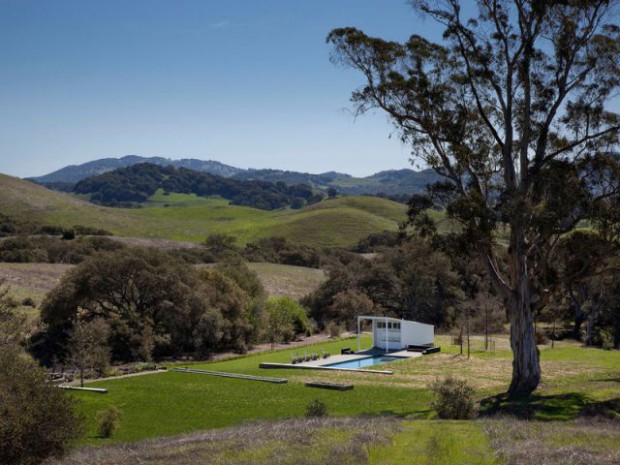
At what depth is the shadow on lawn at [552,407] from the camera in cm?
1869

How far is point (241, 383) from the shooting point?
2975 centimetres

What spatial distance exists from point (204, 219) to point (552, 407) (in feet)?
424

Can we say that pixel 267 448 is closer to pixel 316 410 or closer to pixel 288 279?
pixel 316 410

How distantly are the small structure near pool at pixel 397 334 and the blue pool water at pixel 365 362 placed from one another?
112 inches

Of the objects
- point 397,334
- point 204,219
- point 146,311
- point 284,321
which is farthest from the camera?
point 204,219

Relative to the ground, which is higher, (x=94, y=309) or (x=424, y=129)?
(x=424, y=129)

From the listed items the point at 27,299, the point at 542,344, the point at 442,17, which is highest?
the point at 442,17

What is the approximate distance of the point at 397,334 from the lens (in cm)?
4397

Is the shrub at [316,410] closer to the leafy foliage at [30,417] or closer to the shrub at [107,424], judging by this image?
the shrub at [107,424]

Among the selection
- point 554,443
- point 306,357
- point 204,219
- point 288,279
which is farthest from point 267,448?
point 204,219

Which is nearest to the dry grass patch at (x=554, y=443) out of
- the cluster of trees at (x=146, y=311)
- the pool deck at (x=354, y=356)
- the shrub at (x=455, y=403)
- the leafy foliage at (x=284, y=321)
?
the shrub at (x=455, y=403)

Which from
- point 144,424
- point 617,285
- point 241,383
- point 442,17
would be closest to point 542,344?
point 617,285

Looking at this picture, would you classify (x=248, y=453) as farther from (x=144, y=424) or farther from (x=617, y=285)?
(x=617, y=285)

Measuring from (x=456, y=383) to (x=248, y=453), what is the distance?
9.78m
